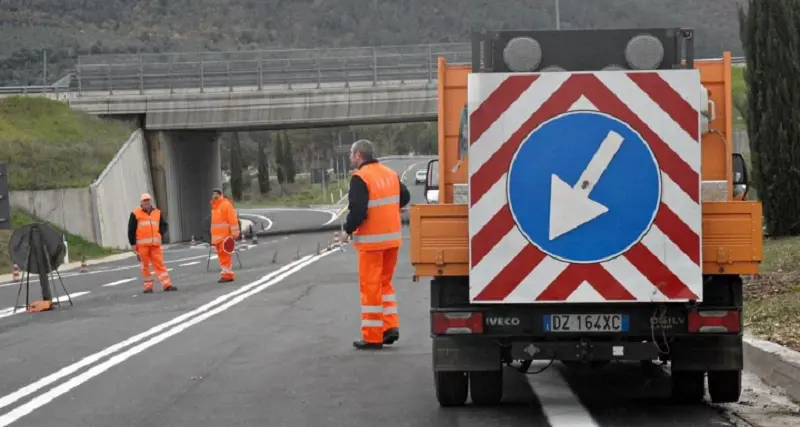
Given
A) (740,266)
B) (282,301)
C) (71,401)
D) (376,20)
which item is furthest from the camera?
(376,20)

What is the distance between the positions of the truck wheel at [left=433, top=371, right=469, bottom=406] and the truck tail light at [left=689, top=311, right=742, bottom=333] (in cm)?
164

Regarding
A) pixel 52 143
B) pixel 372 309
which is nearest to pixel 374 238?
pixel 372 309

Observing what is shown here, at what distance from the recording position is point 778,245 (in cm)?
2272

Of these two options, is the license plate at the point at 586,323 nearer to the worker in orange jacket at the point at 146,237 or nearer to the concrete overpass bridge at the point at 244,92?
the worker in orange jacket at the point at 146,237

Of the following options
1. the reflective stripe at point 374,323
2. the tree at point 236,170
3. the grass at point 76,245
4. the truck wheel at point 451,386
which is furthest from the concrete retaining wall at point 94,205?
the tree at point 236,170

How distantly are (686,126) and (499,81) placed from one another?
1.17 metres

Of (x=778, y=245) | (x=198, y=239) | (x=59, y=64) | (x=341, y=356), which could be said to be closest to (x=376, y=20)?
(x=59, y=64)

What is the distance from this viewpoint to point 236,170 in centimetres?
10450

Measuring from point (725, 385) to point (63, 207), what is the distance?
124ft

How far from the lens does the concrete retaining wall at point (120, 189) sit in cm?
4491

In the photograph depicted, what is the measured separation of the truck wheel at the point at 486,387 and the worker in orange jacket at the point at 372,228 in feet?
10.2

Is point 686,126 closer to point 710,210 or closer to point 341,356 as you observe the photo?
point 710,210

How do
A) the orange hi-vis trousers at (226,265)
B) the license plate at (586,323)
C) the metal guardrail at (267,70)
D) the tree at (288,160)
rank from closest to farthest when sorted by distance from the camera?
the license plate at (586,323), the orange hi-vis trousers at (226,265), the metal guardrail at (267,70), the tree at (288,160)

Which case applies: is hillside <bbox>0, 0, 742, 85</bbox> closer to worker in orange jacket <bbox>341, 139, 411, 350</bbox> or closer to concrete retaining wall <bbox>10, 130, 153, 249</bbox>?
concrete retaining wall <bbox>10, 130, 153, 249</bbox>
